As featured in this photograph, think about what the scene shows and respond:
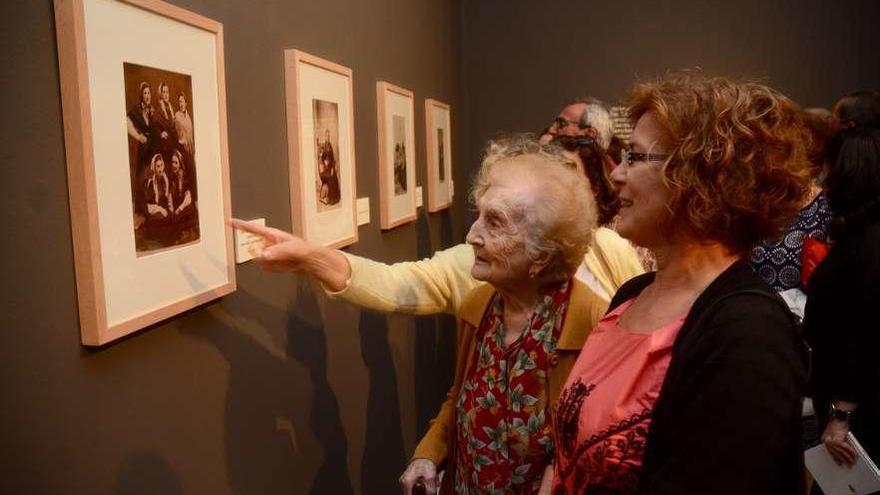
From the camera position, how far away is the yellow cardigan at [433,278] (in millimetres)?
2258

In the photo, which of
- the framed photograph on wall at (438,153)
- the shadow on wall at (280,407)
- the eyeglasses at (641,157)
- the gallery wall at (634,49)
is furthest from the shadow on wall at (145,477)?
the gallery wall at (634,49)

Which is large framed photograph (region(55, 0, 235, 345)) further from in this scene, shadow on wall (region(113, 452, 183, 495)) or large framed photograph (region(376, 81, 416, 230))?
large framed photograph (region(376, 81, 416, 230))

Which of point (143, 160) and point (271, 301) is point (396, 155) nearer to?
point (271, 301)

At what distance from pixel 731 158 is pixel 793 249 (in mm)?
2438

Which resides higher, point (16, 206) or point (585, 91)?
point (585, 91)

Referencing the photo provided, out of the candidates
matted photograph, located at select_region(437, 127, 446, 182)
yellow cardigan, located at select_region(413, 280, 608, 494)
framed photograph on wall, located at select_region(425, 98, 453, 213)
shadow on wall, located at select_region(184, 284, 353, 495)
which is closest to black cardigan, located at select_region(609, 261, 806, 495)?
yellow cardigan, located at select_region(413, 280, 608, 494)

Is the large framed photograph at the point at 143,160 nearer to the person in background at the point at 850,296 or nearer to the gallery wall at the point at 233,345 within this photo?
the gallery wall at the point at 233,345

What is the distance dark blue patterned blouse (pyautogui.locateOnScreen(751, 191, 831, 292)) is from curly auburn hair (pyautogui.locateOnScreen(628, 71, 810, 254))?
7.22 ft

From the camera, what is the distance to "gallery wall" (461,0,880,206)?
18.6ft

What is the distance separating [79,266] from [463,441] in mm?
1191

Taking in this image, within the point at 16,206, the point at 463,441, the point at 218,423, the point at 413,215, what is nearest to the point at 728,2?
the point at 413,215

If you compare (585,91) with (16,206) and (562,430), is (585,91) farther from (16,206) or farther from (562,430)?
(16,206)

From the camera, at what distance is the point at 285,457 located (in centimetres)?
249

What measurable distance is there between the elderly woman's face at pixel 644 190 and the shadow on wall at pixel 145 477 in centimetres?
115
